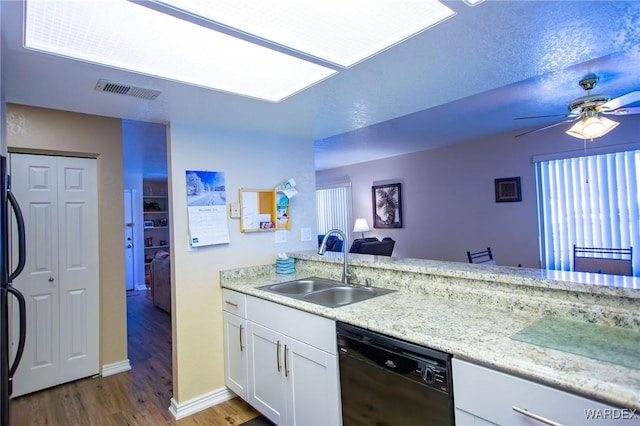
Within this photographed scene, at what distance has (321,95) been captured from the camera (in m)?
1.99

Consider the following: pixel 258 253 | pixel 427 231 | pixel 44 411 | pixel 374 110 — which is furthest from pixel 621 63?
pixel 44 411

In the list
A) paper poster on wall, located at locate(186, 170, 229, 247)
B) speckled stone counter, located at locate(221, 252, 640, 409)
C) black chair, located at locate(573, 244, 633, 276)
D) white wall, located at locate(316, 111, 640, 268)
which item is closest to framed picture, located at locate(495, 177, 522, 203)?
white wall, located at locate(316, 111, 640, 268)

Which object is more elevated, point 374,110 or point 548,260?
point 374,110

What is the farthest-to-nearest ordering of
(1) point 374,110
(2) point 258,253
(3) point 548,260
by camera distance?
(3) point 548,260 → (2) point 258,253 → (1) point 374,110

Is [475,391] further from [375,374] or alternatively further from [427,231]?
[427,231]

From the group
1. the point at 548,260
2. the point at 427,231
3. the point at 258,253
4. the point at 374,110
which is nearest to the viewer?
the point at 374,110

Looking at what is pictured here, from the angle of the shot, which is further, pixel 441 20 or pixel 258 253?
pixel 258 253

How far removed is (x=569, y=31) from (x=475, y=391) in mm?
1453

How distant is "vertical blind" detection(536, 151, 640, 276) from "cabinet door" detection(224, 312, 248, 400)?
13.4 ft

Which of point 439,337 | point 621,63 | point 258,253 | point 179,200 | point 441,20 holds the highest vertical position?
point 621,63

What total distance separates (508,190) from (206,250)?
423 cm

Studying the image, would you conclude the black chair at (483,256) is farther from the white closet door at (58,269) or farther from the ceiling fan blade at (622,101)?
the white closet door at (58,269)

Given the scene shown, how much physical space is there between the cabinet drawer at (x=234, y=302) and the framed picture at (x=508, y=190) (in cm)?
412

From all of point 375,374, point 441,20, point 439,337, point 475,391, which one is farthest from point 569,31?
point 375,374
